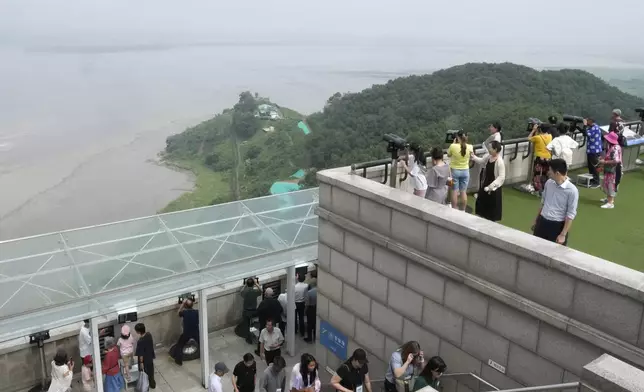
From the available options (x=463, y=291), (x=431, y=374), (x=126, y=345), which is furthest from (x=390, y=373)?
(x=126, y=345)

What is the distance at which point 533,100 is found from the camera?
36.7m

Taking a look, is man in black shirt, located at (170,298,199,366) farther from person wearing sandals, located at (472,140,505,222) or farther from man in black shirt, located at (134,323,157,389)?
person wearing sandals, located at (472,140,505,222)

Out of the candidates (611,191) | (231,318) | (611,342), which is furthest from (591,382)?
(231,318)

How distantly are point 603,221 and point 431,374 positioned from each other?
428 centimetres

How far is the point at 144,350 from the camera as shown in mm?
10328

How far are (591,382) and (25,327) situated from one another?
8225mm

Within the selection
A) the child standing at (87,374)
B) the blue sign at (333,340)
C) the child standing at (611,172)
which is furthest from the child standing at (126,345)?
the child standing at (611,172)

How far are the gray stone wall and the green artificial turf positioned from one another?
2316 mm

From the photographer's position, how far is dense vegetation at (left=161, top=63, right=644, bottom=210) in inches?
1315

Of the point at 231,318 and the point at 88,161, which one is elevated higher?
the point at 231,318

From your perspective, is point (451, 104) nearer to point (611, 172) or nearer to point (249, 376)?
point (611, 172)

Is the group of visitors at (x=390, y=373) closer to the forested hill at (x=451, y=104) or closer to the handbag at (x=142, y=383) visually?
the handbag at (x=142, y=383)

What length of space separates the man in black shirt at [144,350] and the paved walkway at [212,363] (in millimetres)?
652

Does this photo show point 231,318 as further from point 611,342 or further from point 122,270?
point 611,342
